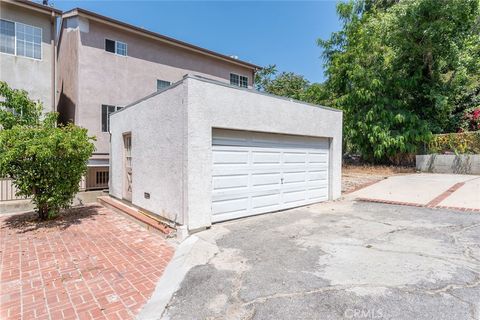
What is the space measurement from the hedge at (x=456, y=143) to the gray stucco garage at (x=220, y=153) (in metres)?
8.55

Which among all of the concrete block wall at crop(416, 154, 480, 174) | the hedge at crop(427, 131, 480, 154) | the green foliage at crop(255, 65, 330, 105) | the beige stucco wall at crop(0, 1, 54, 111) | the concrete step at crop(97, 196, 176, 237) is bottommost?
the concrete step at crop(97, 196, 176, 237)

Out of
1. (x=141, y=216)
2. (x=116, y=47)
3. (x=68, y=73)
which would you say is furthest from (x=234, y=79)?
(x=141, y=216)

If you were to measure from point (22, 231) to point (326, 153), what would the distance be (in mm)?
9018

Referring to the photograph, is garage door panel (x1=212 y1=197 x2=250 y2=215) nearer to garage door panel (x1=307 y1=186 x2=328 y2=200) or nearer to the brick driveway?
the brick driveway

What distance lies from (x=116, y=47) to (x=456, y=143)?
1777 centimetres

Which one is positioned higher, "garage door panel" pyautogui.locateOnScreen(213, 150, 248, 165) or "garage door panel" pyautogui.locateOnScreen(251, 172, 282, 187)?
"garage door panel" pyautogui.locateOnScreen(213, 150, 248, 165)

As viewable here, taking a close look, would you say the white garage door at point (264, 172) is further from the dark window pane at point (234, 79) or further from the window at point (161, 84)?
the dark window pane at point (234, 79)

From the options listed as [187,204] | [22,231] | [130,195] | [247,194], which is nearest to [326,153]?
[247,194]

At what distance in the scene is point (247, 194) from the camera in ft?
23.1

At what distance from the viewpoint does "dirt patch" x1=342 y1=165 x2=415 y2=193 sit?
11.7 metres

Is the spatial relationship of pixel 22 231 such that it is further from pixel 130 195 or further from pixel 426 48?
pixel 426 48

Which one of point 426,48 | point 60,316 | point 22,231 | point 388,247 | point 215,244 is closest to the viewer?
point 60,316

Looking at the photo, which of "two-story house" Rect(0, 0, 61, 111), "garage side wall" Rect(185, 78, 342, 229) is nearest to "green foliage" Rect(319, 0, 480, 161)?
"garage side wall" Rect(185, 78, 342, 229)

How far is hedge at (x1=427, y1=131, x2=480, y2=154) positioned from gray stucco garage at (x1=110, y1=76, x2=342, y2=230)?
8546 millimetres
